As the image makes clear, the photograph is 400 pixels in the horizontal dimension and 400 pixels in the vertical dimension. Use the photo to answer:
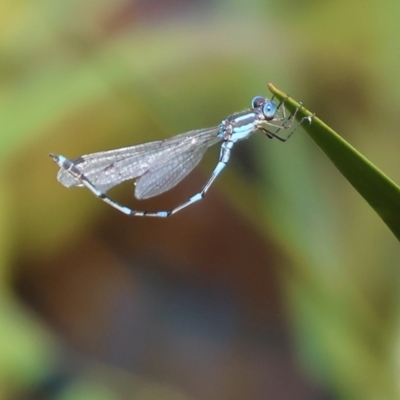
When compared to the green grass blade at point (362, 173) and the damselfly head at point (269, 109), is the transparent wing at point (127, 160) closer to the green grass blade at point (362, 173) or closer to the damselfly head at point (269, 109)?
A: the damselfly head at point (269, 109)

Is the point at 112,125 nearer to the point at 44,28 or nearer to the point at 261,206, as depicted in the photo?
the point at 44,28

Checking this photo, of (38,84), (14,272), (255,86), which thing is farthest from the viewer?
(255,86)

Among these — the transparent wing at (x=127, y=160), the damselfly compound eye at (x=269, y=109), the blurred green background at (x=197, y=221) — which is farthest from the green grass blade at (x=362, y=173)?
the blurred green background at (x=197, y=221)

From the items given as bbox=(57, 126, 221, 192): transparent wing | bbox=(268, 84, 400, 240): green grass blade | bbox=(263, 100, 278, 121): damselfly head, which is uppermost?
bbox=(263, 100, 278, 121): damselfly head

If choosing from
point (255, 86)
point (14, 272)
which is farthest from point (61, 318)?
point (255, 86)

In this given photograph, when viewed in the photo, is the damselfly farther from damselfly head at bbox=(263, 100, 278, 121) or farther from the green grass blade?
the green grass blade

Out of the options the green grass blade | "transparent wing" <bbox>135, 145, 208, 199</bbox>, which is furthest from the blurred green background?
the green grass blade
